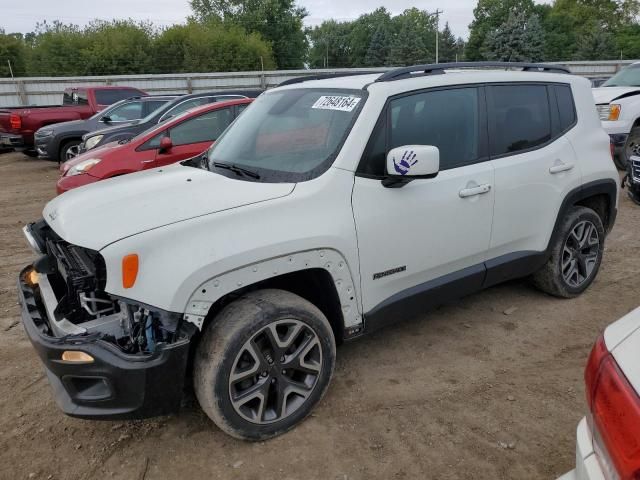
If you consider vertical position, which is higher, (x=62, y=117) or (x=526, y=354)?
(x=62, y=117)

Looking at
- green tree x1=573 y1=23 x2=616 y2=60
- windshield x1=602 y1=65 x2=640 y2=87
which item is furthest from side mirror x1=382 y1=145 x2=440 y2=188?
green tree x1=573 y1=23 x2=616 y2=60

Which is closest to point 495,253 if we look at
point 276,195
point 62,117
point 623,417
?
point 276,195

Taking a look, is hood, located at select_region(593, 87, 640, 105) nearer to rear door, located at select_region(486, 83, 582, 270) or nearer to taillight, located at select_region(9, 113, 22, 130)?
rear door, located at select_region(486, 83, 582, 270)

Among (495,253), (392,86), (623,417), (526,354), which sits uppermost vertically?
(392,86)

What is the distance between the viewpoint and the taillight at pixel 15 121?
490 inches

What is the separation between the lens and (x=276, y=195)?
2.75 m

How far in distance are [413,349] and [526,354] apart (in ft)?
2.51

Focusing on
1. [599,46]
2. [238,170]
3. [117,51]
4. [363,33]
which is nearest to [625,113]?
[238,170]

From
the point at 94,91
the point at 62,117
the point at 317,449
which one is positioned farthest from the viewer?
the point at 94,91

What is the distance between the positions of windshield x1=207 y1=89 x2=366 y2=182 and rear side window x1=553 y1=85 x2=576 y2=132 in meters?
1.83

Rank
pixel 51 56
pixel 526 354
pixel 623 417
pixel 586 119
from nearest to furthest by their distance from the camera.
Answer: pixel 623 417
pixel 526 354
pixel 586 119
pixel 51 56

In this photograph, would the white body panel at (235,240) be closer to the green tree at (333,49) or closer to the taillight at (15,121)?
the taillight at (15,121)

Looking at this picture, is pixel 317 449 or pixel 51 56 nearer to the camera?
pixel 317 449

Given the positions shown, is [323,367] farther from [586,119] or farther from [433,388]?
[586,119]
